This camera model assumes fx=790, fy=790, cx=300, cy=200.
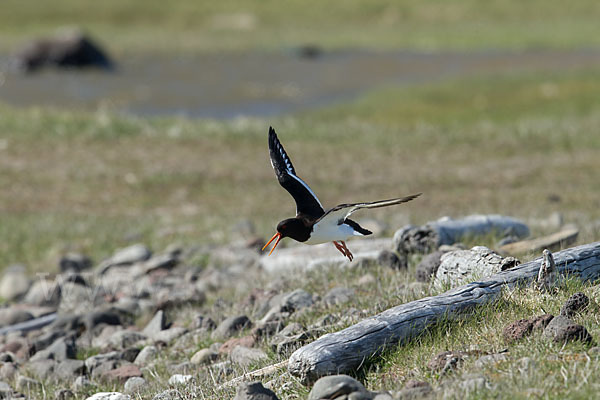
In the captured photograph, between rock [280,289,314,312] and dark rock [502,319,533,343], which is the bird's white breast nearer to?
dark rock [502,319,533,343]

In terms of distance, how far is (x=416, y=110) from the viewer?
39.0m

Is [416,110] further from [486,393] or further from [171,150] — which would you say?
[486,393]

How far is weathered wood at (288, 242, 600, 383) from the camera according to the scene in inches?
233

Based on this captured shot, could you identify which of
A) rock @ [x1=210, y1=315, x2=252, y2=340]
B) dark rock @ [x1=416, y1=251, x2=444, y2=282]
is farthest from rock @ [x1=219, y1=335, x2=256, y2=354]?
dark rock @ [x1=416, y1=251, x2=444, y2=282]

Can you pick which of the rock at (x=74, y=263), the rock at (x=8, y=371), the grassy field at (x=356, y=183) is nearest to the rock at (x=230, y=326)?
the grassy field at (x=356, y=183)

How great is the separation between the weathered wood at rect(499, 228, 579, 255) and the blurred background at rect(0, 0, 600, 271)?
0.89 m

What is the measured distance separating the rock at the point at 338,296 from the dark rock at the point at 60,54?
156 feet

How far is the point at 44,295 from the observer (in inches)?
514

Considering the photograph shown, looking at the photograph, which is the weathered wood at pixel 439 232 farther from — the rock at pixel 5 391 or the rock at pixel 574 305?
the rock at pixel 5 391

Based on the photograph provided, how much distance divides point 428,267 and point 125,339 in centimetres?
400

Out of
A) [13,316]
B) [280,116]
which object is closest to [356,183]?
[13,316]

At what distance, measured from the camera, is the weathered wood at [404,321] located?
5.92 metres

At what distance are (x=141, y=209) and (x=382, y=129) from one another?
11.5 m

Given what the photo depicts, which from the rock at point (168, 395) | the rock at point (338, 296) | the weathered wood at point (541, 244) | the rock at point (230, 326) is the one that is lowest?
the rock at point (230, 326)
